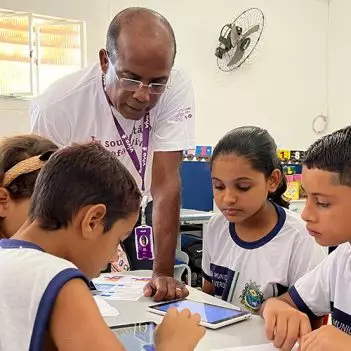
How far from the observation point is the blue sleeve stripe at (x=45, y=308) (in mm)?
677

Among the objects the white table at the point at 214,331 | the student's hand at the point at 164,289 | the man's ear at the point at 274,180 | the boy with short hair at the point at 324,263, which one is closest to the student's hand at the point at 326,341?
the boy with short hair at the point at 324,263

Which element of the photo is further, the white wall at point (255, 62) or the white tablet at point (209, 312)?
the white wall at point (255, 62)

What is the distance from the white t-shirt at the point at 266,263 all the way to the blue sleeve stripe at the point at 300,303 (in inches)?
5.4

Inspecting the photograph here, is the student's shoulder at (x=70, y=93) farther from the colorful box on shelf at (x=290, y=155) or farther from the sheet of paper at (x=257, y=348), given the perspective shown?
the colorful box on shelf at (x=290, y=155)

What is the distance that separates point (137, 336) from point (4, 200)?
0.39 metres

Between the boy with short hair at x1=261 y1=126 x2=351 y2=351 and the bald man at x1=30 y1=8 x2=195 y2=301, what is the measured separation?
1.25 ft

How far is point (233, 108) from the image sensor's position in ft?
14.8

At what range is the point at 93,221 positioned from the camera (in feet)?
2.64

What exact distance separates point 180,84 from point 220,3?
2.96m

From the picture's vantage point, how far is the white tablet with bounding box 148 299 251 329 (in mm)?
1079

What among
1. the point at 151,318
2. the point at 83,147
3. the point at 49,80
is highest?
the point at 49,80

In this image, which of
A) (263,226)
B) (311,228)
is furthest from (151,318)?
(263,226)

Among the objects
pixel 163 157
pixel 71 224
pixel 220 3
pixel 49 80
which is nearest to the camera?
pixel 71 224

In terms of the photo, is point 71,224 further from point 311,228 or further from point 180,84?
point 180,84
